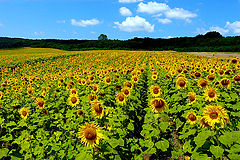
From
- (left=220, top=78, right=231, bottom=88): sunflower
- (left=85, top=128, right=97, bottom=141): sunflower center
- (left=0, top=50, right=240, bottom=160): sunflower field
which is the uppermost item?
(left=220, top=78, right=231, bottom=88): sunflower

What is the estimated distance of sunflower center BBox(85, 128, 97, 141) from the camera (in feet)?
8.65

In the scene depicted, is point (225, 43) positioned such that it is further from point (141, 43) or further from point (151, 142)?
point (151, 142)

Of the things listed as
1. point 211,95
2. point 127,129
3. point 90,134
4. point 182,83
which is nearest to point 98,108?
point 90,134

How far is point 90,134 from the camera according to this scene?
2637 millimetres

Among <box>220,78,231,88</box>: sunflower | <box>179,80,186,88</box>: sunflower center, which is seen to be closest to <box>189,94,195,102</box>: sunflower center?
<box>179,80,186,88</box>: sunflower center

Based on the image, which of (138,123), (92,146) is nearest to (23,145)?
(92,146)

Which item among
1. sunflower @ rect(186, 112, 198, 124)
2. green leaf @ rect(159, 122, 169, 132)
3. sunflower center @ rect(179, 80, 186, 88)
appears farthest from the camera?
sunflower center @ rect(179, 80, 186, 88)

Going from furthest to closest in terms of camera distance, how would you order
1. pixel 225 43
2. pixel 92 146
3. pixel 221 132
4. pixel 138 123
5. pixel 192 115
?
pixel 225 43 < pixel 138 123 < pixel 192 115 < pixel 221 132 < pixel 92 146

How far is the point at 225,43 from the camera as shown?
65.6 m

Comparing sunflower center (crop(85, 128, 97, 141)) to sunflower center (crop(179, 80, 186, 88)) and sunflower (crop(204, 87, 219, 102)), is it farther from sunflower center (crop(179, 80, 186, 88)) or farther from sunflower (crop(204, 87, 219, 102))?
sunflower center (crop(179, 80, 186, 88))

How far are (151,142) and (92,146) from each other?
6.15 feet

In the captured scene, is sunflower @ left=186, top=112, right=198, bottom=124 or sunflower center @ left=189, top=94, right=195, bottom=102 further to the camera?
sunflower center @ left=189, top=94, right=195, bottom=102

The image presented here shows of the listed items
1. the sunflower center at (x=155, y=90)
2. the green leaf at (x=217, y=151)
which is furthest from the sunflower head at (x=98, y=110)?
the green leaf at (x=217, y=151)

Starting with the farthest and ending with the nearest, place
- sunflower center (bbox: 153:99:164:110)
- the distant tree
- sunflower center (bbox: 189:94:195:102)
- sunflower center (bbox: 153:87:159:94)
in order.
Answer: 1. the distant tree
2. sunflower center (bbox: 153:87:159:94)
3. sunflower center (bbox: 189:94:195:102)
4. sunflower center (bbox: 153:99:164:110)
